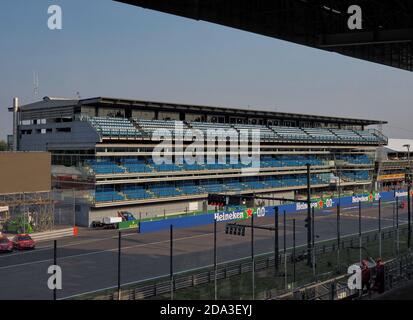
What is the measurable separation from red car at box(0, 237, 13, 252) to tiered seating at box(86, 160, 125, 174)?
1377cm

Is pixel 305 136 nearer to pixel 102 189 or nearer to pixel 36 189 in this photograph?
pixel 102 189

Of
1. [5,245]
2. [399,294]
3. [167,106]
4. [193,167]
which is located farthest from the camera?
[167,106]

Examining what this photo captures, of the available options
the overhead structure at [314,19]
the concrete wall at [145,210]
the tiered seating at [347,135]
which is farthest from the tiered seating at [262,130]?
the overhead structure at [314,19]

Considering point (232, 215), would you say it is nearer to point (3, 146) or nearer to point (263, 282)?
point (263, 282)

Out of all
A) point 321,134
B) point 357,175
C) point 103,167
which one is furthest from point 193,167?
point 357,175

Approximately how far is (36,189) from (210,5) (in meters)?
31.4

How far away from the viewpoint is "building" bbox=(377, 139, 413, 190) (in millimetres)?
94562

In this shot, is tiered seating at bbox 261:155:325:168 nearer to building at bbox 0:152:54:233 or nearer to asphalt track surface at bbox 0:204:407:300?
asphalt track surface at bbox 0:204:407:300

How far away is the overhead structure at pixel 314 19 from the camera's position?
17953 millimetres

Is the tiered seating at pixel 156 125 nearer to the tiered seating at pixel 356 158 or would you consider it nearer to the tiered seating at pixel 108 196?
the tiered seating at pixel 108 196

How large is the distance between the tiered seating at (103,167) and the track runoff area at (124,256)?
618 centimetres

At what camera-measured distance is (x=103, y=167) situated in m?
50.1

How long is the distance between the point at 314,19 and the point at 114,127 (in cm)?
3517
